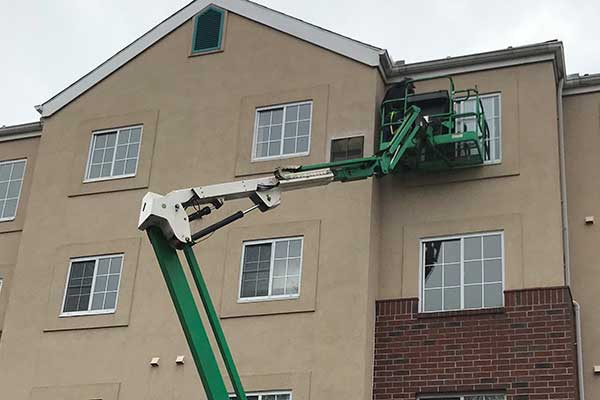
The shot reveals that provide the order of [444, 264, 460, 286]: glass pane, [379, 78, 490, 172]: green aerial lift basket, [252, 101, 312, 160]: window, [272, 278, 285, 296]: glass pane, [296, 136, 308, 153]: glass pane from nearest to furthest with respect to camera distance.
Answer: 1. [444, 264, 460, 286]: glass pane
2. [379, 78, 490, 172]: green aerial lift basket
3. [272, 278, 285, 296]: glass pane
4. [296, 136, 308, 153]: glass pane
5. [252, 101, 312, 160]: window

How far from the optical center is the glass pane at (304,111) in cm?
2403

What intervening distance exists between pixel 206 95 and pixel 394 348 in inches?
316

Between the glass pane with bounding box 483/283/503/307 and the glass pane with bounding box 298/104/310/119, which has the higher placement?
the glass pane with bounding box 298/104/310/119

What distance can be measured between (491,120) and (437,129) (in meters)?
1.65

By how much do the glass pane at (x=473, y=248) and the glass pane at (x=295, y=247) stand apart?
358 cm

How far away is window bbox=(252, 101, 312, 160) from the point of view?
78.2 ft

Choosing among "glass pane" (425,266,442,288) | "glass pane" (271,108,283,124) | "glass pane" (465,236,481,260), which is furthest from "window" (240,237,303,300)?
"glass pane" (465,236,481,260)

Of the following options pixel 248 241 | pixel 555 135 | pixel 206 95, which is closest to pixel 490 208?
pixel 555 135

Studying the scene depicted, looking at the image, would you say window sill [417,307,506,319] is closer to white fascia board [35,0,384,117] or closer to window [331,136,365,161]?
window [331,136,365,161]

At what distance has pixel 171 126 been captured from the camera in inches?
990

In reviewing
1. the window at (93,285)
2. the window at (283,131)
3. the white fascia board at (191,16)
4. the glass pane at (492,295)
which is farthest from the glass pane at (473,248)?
the window at (93,285)

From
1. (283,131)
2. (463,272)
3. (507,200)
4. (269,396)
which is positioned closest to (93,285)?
(269,396)

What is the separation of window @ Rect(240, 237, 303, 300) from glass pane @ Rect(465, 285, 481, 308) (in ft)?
11.6

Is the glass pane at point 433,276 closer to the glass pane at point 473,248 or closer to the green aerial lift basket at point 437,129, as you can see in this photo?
the glass pane at point 473,248
